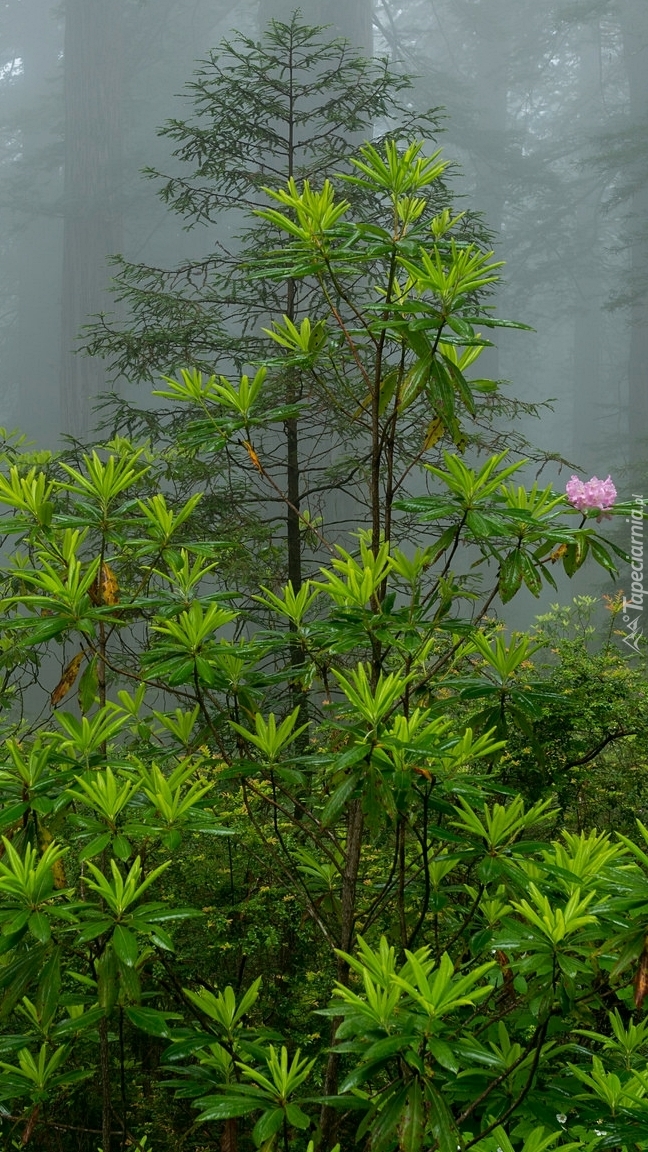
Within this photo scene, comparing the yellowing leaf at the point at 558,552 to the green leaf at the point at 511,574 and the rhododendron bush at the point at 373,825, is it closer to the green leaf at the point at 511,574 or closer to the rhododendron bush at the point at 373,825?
the rhododendron bush at the point at 373,825

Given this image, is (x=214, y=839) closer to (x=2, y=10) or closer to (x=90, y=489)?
(x=90, y=489)

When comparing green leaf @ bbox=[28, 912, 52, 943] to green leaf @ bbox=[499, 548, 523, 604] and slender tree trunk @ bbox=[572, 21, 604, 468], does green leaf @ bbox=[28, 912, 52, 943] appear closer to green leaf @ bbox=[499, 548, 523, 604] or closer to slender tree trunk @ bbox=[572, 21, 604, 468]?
green leaf @ bbox=[499, 548, 523, 604]

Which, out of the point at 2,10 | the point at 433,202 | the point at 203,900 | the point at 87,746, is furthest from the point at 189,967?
the point at 2,10

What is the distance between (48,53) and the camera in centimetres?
2283

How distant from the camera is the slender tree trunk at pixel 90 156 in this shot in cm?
1284

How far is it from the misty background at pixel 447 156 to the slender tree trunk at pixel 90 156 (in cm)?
3

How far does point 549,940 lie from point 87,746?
0.77 metres

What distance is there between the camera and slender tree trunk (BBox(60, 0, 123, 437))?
12.8 metres

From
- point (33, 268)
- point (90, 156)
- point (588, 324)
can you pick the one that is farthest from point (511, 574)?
point (33, 268)

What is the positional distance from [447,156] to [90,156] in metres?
9.99

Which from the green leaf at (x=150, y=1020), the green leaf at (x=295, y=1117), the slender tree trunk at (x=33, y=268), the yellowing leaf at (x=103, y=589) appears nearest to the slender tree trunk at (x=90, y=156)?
the slender tree trunk at (x=33, y=268)

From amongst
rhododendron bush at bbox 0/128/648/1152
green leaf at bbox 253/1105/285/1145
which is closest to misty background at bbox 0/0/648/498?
rhododendron bush at bbox 0/128/648/1152

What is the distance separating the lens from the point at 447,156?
2094 cm

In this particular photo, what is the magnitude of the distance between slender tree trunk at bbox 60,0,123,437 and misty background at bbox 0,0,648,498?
0.09 feet
